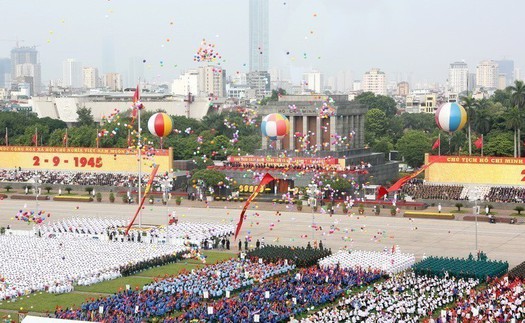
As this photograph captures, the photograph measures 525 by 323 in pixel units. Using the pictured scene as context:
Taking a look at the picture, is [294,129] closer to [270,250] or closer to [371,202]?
[371,202]

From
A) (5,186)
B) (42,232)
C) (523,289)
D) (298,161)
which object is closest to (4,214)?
(42,232)

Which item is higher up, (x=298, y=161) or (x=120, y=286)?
(x=298, y=161)

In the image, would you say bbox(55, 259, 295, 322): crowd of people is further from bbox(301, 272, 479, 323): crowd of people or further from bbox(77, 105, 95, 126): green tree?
→ bbox(77, 105, 95, 126): green tree

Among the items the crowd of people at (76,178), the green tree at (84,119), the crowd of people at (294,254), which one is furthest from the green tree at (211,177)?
the green tree at (84,119)

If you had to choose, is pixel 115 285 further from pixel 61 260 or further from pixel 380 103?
pixel 380 103

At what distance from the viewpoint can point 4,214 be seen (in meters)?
70.4

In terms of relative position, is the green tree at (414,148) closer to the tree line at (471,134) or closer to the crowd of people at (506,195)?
the tree line at (471,134)

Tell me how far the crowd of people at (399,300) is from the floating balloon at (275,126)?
32159 millimetres

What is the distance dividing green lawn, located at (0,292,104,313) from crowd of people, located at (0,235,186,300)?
1.99 feet

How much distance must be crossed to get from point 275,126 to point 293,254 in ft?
89.8

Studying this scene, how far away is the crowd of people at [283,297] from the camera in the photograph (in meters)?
35.8

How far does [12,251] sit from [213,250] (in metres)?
11.6

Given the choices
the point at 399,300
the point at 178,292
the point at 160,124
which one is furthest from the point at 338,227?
the point at 399,300

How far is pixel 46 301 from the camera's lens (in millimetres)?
40438
